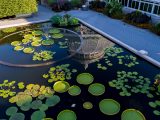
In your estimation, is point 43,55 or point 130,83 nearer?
point 130,83

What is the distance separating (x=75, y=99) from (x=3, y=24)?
36.6ft

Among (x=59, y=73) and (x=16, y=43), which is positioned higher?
(x=16, y=43)

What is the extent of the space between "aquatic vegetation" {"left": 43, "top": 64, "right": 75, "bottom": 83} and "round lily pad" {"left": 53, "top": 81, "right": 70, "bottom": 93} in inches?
15.7

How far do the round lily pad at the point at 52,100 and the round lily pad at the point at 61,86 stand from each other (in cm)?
51

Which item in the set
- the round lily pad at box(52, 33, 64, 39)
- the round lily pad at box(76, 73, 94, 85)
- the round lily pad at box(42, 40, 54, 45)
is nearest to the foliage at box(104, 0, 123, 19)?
the round lily pad at box(52, 33, 64, 39)

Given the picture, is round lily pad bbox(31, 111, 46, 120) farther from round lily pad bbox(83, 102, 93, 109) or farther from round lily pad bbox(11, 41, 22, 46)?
round lily pad bbox(11, 41, 22, 46)

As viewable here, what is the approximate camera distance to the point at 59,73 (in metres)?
11.3

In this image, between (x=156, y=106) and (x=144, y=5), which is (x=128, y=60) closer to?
(x=156, y=106)

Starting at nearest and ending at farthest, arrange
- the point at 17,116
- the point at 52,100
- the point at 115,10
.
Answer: the point at 17,116
the point at 52,100
the point at 115,10

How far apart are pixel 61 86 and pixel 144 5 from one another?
1101 centimetres

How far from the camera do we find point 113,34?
15.5 metres

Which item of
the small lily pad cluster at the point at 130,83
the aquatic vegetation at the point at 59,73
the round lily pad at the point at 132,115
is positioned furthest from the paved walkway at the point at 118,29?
the aquatic vegetation at the point at 59,73

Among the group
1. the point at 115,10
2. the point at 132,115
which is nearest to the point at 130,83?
the point at 132,115

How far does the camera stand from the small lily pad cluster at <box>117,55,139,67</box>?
12193 mm
